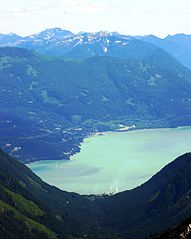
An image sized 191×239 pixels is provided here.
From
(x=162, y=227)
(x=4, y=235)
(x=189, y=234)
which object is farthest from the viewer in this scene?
(x=162, y=227)

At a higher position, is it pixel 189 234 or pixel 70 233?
pixel 70 233

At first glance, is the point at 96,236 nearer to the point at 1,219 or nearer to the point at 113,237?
the point at 113,237

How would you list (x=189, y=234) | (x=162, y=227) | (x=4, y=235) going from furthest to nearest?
(x=162, y=227) < (x=4, y=235) < (x=189, y=234)

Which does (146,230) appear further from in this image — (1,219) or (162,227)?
(1,219)

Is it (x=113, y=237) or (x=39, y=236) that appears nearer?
(x=39, y=236)

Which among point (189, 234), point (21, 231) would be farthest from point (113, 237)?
point (189, 234)

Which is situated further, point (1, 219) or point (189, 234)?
point (1, 219)

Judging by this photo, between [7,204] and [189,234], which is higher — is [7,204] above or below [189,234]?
above

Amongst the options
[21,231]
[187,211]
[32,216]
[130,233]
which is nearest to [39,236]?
[21,231]

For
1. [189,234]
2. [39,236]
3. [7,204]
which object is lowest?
[189,234]
